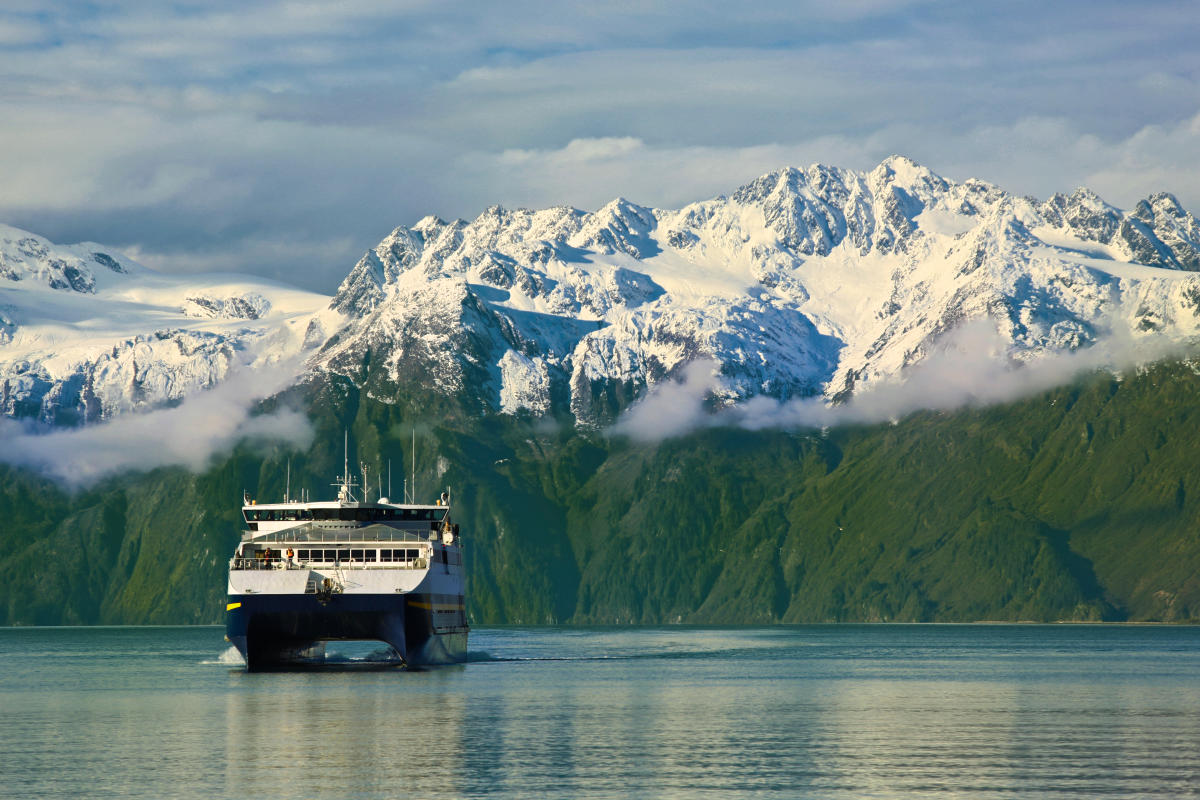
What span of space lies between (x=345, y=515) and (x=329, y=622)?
14510 millimetres

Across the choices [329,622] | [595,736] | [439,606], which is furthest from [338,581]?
[595,736]

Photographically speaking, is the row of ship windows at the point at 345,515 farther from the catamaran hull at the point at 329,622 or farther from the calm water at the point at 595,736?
the calm water at the point at 595,736

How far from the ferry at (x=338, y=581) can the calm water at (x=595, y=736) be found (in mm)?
4371

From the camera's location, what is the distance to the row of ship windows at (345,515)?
529 ft

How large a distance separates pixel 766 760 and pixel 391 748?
21.2m

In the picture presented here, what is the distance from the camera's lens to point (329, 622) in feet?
490

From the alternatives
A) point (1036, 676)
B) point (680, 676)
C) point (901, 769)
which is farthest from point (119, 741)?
point (1036, 676)

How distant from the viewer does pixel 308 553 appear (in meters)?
154

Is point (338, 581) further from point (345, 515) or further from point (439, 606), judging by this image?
point (439, 606)

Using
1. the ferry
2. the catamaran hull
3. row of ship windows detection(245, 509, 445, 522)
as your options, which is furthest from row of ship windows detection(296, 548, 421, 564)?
row of ship windows detection(245, 509, 445, 522)

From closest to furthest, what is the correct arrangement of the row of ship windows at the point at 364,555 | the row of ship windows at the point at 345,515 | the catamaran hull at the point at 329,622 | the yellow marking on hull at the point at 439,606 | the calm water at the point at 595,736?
the calm water at the point at 595,736 → the catamaran hull at the point at 329,622 → the yellow marking on hull at the point at 439,606 → the row of ship windows at the point at 364,555 → the row of ship windows at the point at 345,515

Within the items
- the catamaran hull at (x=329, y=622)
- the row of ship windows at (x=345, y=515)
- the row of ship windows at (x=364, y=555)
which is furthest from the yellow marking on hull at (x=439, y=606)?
the row of ship windows at (x=345, y=515)

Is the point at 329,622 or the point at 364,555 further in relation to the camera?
→ the point at 364,555

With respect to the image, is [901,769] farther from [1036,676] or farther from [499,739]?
[1036,676]
